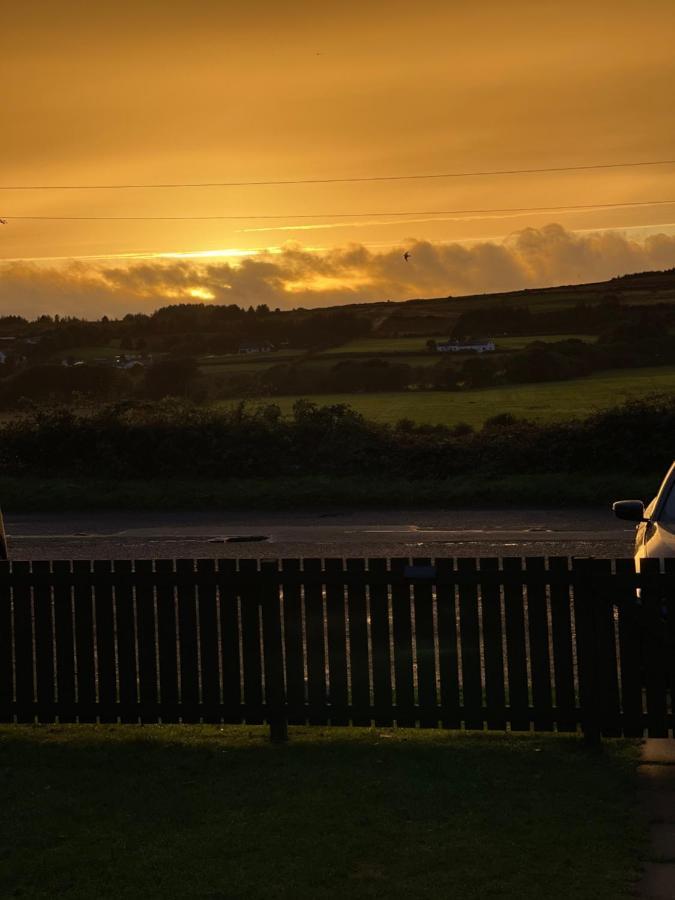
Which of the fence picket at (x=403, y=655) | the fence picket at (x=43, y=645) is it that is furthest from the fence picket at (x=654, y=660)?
the fence picket at (x=43, y=645)

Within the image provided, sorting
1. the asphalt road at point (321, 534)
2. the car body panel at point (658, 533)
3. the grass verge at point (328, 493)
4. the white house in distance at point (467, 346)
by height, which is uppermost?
the white house in distance at point (467, 346)

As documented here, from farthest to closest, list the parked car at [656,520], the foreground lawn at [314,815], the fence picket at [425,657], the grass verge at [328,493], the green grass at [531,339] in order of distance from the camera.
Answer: the green grass at [531,339]
the grass verge at [328,493]
the parked car at [656,520]
the fence picket at [425,657]
the foreground lawn at [314,815]

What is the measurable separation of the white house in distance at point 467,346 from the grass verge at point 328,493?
895 inches

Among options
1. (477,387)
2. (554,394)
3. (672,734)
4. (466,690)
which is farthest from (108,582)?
(477,387)

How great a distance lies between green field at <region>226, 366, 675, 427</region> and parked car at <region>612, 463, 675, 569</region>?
2135 cm

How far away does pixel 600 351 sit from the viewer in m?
44.5

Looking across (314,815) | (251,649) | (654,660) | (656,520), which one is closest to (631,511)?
(656,520)

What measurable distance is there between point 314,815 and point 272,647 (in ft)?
5.33

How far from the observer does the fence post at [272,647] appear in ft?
27.6

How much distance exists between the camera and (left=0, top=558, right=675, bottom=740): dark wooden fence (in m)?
8.04

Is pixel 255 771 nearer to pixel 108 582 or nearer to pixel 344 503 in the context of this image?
pixel 108 582

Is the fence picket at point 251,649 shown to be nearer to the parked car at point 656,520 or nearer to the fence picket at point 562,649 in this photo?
the fence picket at point 562,649

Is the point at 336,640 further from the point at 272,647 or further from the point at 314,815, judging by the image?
the point at 314,815

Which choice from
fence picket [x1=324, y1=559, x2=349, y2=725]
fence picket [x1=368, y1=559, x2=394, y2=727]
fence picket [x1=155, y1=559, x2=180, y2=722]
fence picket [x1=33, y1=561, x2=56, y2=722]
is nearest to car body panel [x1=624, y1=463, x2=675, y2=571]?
fence picket [x1=368, y1=559, x2=394, y2=727]
